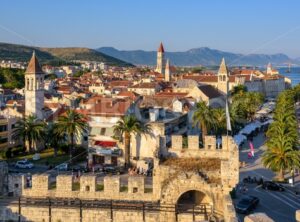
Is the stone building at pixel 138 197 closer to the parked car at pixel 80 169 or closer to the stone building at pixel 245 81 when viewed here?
the parked car at pixel 80 169

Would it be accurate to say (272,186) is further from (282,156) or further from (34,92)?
(34,92)

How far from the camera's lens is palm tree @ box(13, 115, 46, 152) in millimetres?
49031

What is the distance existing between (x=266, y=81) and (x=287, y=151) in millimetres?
118562

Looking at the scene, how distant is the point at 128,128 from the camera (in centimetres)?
4262

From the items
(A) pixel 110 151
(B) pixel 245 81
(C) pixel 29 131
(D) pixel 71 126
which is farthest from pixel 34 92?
(B) pixel 245 81

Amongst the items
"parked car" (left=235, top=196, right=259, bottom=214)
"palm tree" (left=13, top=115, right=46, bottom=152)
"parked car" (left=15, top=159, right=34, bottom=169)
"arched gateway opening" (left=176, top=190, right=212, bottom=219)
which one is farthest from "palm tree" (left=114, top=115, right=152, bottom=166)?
"arched gateway opening" (left=176, top=190, right=212, bottom=219)

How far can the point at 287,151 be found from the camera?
1433 inches

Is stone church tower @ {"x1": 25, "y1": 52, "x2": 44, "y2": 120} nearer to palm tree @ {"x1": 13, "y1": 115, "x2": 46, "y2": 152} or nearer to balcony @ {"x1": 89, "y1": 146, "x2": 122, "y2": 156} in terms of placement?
palm tree @ {"x1": 13, "y1": 115, "x2": 46, "y2": 152}

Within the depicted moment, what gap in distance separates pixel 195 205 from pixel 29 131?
3451 cm

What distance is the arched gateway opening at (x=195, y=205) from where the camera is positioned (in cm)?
1730

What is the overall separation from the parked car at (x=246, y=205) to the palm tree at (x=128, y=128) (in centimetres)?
1636

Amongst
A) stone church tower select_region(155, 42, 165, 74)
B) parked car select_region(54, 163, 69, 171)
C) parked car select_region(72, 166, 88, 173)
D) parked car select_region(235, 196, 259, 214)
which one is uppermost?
stone church tower select_region(155, 42, 165, 74)

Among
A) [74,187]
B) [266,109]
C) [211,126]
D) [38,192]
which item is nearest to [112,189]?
[74,187]

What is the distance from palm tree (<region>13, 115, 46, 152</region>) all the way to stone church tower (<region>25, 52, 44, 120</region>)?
28.0 feet
